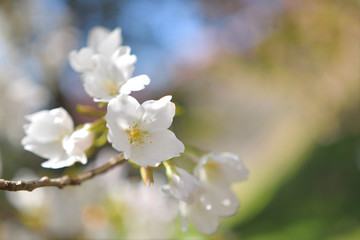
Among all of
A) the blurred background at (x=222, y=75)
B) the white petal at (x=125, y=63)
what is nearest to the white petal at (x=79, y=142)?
the white petal at (x=125, y=63)

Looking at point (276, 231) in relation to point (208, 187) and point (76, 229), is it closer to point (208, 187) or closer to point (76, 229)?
point (76, 229)

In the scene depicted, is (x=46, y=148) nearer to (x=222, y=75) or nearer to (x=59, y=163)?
(x=59, y=163)

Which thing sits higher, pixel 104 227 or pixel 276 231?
pixel 276 231

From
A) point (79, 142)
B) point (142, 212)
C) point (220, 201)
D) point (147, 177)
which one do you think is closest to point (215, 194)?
point (220, 201)

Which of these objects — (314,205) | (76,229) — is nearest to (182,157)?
(76,229)

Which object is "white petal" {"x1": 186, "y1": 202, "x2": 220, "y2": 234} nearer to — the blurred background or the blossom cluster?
the blossom cluster

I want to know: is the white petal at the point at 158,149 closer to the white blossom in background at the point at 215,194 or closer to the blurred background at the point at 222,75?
the white blossom in background at the point at 215,194

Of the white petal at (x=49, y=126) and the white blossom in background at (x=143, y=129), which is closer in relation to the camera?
the white blossom in background at (x=143, y=129)
